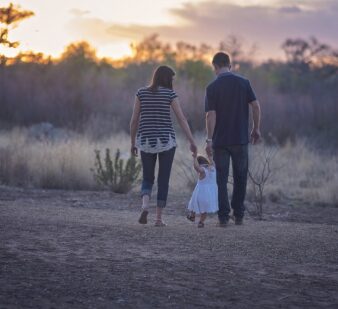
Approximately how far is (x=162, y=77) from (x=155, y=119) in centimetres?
47

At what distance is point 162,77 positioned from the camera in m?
9.02

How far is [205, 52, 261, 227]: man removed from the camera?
939cm

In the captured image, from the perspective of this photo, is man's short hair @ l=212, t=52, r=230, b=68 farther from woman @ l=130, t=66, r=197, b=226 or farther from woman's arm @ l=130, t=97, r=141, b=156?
woman's arm @ l=130, t=97, r=141, b=156

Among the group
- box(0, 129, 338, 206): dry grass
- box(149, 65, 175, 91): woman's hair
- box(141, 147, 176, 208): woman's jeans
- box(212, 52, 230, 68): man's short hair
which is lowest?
box(0, 129, 338, 206): dry grass

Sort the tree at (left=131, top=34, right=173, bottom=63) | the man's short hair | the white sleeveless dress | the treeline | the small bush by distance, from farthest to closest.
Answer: the tree at (left=131, top=34, right=173, bottom=63)
the treeline
the small bush
the man's short hair
the white sleeveless dress

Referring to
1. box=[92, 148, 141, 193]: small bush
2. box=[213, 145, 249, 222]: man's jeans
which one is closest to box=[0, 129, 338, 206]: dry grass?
box=[92, 148, 141, 193]: small bush

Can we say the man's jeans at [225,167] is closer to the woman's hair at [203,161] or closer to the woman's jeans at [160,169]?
the woman's hair at [203,161]

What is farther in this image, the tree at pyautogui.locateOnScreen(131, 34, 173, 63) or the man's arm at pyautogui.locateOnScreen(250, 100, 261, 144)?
the tree at pyautogui.locateOnScreen(131, 34, 173, 63)

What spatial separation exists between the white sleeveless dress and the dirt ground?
268 mm

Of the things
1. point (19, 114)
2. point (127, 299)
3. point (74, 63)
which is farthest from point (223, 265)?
point (74, 63)

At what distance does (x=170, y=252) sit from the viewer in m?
7.57

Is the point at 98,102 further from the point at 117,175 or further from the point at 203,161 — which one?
the point at 203,161

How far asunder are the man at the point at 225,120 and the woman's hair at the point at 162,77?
0.59m

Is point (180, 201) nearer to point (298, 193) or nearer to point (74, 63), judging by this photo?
point (298, 193)
